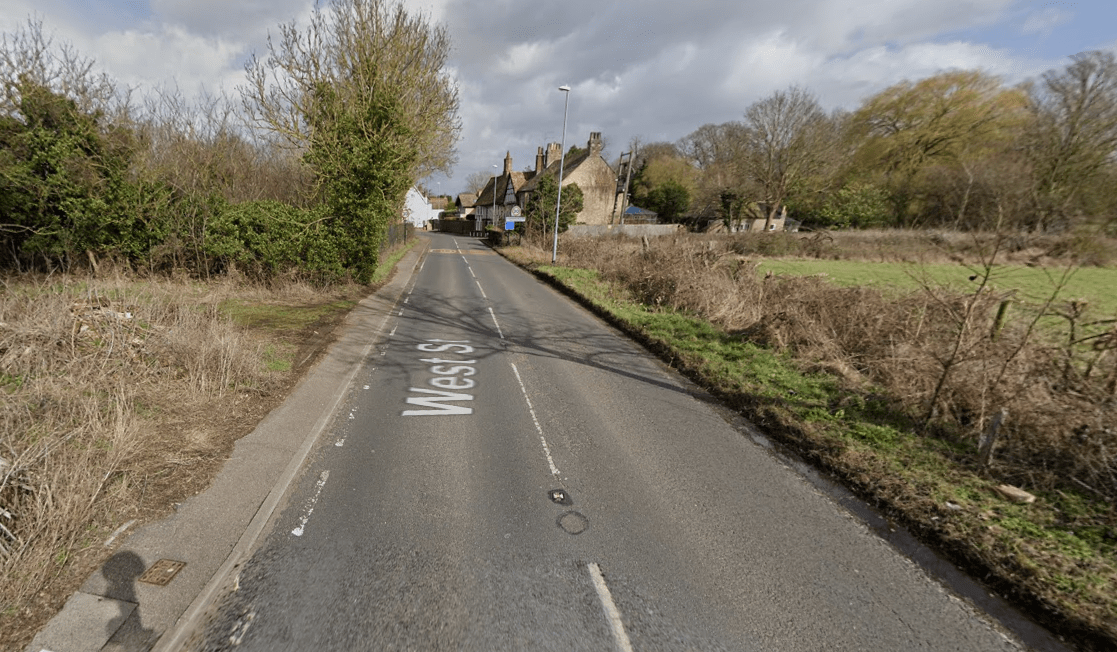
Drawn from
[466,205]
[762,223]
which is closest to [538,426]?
[762,223]

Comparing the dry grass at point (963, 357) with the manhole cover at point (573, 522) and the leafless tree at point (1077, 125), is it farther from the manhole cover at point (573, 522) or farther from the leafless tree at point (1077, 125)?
the leafless tree at point (1077, 125)

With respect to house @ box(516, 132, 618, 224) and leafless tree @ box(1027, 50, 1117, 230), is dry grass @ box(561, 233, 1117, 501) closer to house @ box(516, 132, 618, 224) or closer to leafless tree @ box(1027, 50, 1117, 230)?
leafless tree @ box(1027, 50, 1117, 230)

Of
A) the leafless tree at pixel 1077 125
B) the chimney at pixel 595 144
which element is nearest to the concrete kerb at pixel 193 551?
the leafless tree at pixel 1077 125

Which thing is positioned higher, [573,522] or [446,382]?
[446,382]

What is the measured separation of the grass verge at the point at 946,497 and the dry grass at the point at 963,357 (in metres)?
0.37

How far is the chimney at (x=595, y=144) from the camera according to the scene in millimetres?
43275

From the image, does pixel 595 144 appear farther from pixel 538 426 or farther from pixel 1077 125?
pixel 538 426

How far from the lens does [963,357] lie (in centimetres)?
556

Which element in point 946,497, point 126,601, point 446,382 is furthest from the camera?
point 446,382

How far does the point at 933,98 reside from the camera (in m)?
37.7

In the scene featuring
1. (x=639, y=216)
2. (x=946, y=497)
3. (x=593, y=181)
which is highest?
(x=593, y=181)

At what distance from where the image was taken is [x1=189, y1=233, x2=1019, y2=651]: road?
9.98 feet

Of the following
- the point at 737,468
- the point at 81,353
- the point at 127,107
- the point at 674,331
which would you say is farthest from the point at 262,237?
the point at 737,468

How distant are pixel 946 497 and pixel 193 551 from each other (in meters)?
7.21
